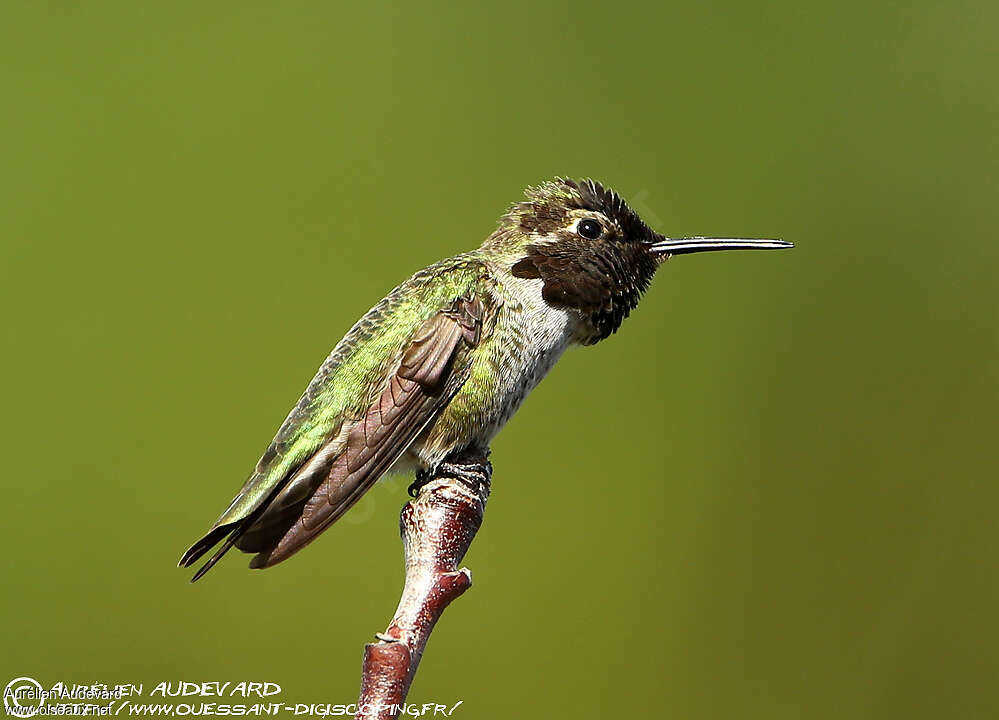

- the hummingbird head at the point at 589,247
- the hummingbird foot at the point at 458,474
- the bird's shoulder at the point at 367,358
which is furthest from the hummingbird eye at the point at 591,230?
the hummingbird foot at the point at 458,474

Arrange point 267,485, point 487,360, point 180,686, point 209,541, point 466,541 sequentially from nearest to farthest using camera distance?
1. point 466,541
2. point 209,541
3. point 267,485
4. point 487,360
5. point 180,686

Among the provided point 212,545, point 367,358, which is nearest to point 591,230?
point 367,358

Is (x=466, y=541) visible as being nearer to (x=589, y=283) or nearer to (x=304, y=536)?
(x=304, y=536)

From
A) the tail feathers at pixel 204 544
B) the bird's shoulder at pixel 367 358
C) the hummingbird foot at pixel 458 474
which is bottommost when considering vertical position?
the tail feathers at pixel 204 544

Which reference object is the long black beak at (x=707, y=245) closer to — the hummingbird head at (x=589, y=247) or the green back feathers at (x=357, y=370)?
the hummingbird head at (x=589, y=247)

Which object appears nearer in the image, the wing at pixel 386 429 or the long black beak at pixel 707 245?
the wing at pixel 386 429

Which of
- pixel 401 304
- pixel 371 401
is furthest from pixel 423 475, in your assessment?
pixel 401 304

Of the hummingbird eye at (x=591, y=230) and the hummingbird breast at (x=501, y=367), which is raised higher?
the hummingbird eye at (x=591, y=230)
